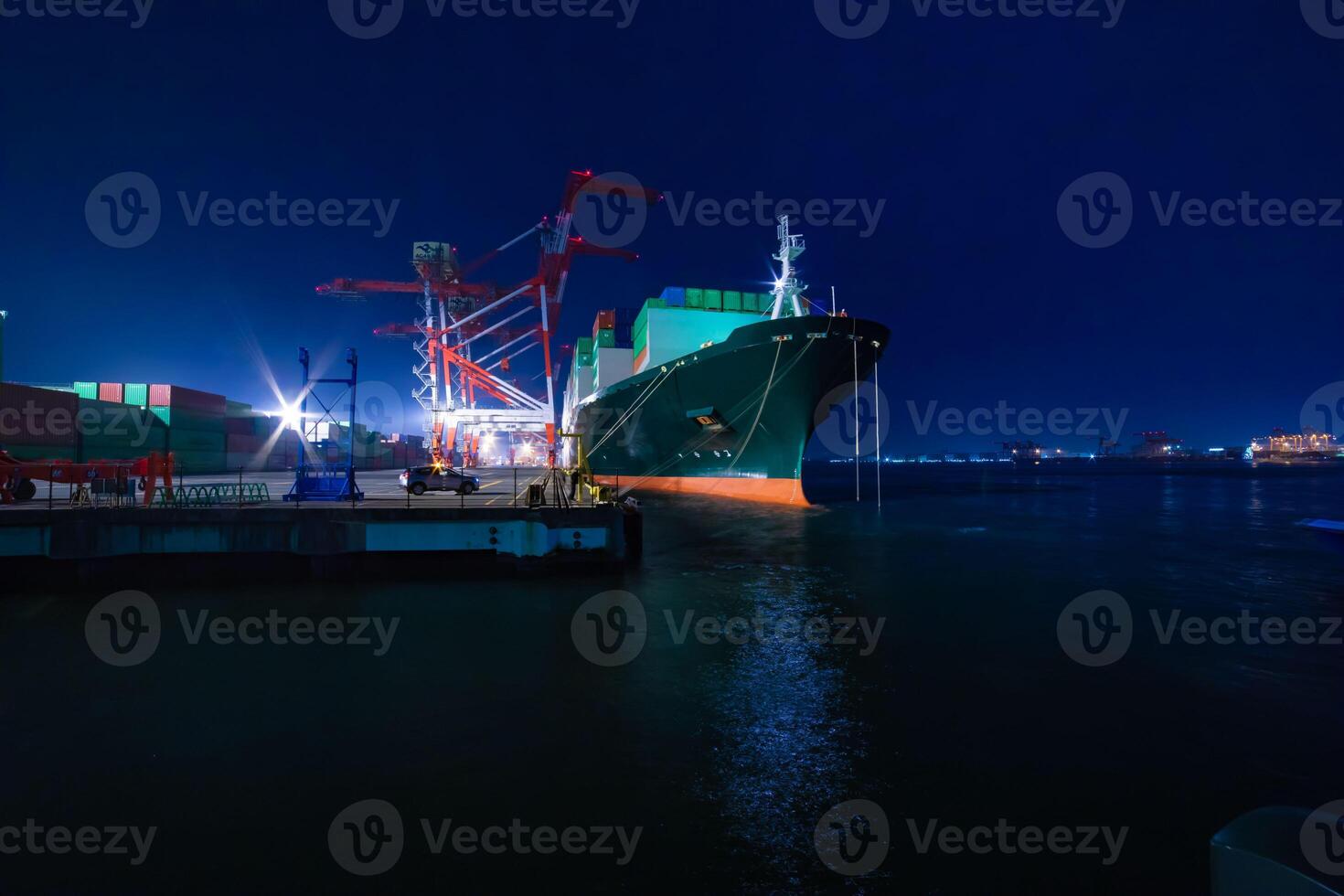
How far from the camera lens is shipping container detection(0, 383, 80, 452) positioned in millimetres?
32688

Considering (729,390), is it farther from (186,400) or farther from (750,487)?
(186,400)

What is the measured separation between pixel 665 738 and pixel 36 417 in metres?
46.3

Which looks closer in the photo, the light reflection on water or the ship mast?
the light reflection on water

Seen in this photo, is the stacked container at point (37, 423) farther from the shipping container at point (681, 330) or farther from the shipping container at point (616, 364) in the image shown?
the shipping container at point (681, 330)

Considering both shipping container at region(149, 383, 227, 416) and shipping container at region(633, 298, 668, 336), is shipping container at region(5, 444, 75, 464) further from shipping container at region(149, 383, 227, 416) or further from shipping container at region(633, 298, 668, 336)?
shipping container at region(633, 298, 668, 336)

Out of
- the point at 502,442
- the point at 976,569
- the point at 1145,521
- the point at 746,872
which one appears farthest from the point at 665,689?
the point at 502,442

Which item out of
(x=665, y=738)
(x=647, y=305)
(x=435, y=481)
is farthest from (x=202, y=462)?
(x=665, y=738)

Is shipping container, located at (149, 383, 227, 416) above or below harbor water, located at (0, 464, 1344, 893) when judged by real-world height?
above

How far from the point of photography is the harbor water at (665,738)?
4.91 meters

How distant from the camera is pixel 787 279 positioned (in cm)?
3328

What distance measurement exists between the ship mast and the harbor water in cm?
2210

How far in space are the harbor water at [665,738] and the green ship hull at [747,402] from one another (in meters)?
15.2

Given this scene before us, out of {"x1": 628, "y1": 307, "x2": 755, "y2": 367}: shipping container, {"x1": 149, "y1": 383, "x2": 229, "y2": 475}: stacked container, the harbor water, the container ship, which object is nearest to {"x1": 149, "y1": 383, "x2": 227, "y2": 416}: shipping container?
{"x1": 149, "y1": 383, "x2": 229, "y2": 475}: stacked container

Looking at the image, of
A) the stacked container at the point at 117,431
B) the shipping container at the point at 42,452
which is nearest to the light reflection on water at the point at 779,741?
the shipping container at the point at 42,452
